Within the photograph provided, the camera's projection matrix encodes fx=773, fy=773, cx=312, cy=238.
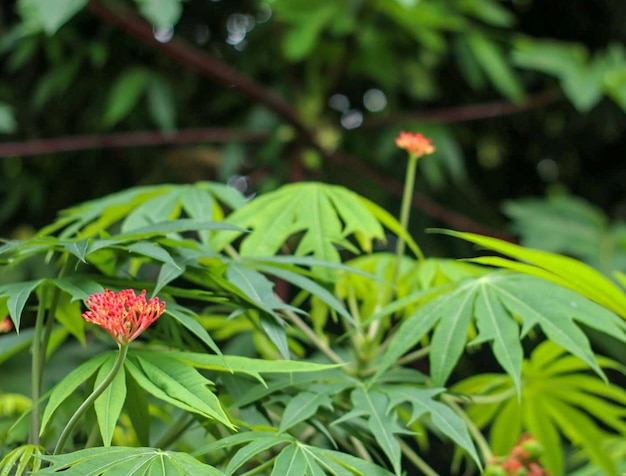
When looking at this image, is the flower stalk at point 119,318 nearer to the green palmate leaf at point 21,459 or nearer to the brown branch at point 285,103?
the green palmate leaf at point 21,459

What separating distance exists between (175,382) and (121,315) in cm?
6

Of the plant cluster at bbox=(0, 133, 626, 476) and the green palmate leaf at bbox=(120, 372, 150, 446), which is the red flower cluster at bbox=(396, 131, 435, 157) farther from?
the green palmate leaf at bbox=(120, 372, 150, 446)

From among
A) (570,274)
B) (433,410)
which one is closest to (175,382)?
(433,410)

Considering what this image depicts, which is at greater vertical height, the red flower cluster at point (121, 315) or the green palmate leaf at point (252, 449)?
the red flower cluster at point (121, 315)

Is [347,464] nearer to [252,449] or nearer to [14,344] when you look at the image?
[252,449]

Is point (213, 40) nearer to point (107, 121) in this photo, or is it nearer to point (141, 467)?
point (107, 121)

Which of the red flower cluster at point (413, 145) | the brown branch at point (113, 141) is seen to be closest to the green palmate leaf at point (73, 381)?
the red flower cluster at point (413, 145)

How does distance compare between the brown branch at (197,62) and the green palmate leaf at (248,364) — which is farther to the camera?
Answer: the brown branch at (197,62)

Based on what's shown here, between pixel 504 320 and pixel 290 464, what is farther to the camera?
pixel 504 320

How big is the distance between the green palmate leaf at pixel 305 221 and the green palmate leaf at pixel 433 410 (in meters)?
0.11

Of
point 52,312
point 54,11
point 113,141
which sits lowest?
point 113,141

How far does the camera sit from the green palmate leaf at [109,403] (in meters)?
0.39

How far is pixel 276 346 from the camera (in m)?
0.49

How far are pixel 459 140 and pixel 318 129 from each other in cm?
42
